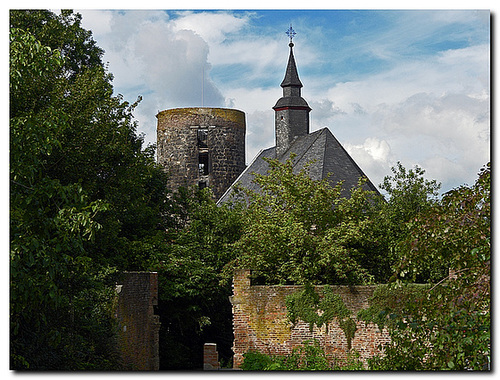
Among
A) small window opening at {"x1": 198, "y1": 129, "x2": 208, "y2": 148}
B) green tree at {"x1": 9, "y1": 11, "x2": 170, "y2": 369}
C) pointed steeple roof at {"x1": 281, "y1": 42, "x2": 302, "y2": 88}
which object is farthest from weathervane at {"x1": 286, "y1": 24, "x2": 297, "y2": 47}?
small window opening at {"x1": 198, "y1": 129, "x2": 208, "y2": 148}

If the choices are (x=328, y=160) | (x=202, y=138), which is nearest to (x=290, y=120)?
(x=202, y=138)

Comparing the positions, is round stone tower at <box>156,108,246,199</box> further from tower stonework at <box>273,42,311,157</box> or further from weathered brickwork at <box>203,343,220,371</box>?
weathered brickwork at <box>203,343,220,371</box>

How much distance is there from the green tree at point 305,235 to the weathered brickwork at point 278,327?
1.20 meters

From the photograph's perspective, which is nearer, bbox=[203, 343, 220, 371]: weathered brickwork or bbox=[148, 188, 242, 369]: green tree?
bbox=[203, 343, 220, 371]: weathered brickwork

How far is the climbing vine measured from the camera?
45.2ft

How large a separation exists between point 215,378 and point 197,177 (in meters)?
25.7

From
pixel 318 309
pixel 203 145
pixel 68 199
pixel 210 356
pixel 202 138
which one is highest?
pixel 202 138

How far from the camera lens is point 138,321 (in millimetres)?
15008

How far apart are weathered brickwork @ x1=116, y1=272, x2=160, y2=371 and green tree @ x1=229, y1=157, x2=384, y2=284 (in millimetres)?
2414

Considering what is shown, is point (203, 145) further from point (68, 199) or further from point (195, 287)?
point (68, 199)

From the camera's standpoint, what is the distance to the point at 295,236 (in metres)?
15.8

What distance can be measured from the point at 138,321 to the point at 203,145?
18948 millimetres

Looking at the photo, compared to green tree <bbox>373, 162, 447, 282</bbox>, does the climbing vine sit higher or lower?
lower
